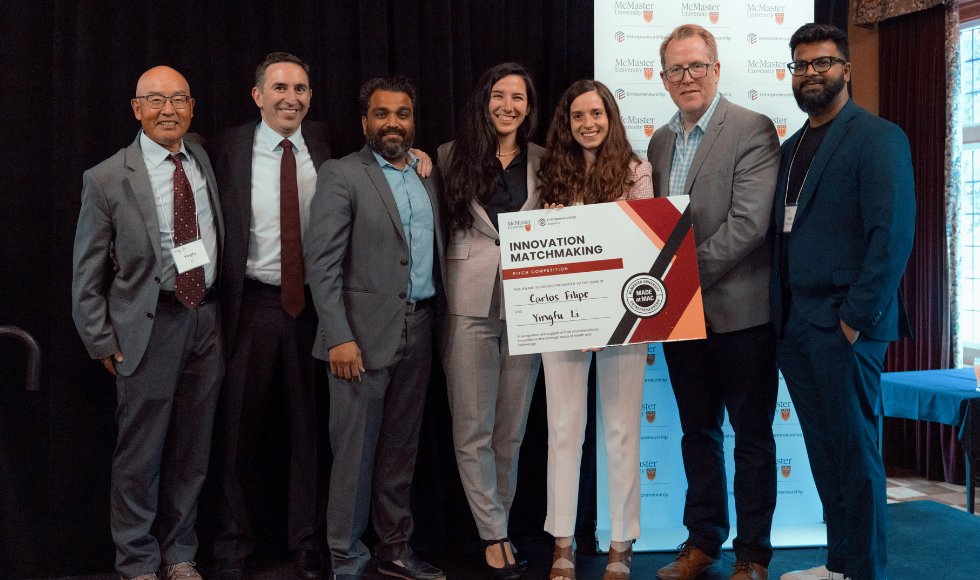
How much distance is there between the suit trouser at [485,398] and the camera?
256 centimetres

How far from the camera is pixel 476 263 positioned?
253cm

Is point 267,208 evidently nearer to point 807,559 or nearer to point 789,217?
point 789,217

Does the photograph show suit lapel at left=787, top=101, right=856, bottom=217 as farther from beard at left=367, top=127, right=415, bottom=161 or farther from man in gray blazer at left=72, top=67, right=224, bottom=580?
man in gray blazer at left=72, top=67, right=224, bottom=580

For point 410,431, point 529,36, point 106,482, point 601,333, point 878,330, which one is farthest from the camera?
point 529,36

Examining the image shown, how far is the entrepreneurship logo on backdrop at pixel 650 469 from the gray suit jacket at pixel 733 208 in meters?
0.81

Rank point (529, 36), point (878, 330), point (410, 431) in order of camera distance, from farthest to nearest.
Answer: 1. point (529, 36)
2. point (410, 431)
3. point (878, 330)

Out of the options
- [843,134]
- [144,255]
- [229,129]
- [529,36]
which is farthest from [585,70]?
[144,255]

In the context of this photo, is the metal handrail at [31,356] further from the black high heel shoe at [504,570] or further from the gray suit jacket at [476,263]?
the black high heel shoe at [504,570]

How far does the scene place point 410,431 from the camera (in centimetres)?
263

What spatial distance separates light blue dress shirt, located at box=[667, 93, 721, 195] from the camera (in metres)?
2.53

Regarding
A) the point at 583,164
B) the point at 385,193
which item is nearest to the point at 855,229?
the point at 583,164

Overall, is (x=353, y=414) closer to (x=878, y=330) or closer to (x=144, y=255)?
(x=144, y=255)

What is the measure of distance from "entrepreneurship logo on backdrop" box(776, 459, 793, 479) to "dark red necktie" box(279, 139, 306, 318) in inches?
87.5

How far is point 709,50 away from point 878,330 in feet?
3.87
